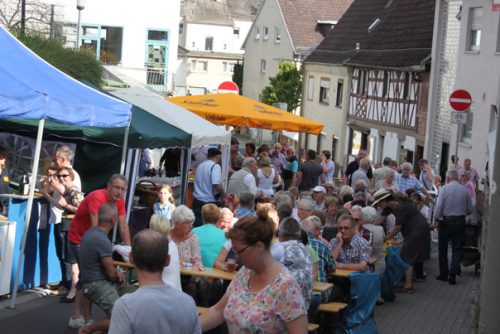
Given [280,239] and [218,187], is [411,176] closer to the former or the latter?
[218,187]

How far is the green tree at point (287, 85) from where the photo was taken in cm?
6216

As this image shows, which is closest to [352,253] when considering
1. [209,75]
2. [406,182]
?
[406,182]

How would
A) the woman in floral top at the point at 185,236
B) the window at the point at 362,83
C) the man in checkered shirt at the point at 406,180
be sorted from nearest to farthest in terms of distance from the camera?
the woman in floral top at the point at 185,236 < the man in checkered shirt at the point at 406,180 < the window at the point at 362,83

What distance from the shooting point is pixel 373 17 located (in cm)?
5125

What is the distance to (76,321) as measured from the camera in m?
10.2

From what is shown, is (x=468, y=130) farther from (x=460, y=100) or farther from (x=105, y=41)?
→ (x=105, y=41)

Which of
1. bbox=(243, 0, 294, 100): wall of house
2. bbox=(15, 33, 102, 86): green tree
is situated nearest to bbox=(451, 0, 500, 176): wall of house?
bbox=(15, 33, 102, 86): green tree

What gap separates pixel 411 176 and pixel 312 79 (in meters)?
36.8

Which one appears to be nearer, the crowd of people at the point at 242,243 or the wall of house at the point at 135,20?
the crowd of people at the point at 242,243

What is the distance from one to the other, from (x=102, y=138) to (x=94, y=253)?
6510 mm

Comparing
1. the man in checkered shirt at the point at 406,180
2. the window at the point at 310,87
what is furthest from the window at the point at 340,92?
the man in checkered shirt at the point at 406,180

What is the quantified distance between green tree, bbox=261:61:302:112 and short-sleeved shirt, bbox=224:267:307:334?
56.6 metres

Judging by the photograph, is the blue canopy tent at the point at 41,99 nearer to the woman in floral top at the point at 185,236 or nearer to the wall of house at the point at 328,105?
the woman in floral top at the point at 185,236

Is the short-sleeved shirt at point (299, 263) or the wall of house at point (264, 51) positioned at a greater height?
the wall of house at point (264, 51)
